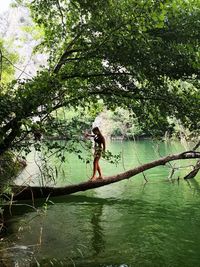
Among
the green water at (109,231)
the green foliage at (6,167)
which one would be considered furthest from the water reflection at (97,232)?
the green foliage at (6,167)

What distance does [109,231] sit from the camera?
10.3 m

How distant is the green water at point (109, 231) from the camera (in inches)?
315

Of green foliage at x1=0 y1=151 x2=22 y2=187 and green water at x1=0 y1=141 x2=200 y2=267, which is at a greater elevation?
green foliage at x1=0 y1=151 x2=22 y2=187

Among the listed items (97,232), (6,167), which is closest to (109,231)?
(97,232)

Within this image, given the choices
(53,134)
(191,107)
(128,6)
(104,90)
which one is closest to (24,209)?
(53,134)

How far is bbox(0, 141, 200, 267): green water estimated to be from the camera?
800 cm

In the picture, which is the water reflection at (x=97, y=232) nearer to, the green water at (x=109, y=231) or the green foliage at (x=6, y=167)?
the green water at (x=109, y=231)

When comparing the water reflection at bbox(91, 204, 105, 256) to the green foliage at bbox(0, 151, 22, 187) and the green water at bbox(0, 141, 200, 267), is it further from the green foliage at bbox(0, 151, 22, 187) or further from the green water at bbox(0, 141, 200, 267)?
the green foliage at bbox(0, 151, 22, 187)

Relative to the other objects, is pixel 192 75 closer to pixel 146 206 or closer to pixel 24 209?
pixel 146 206

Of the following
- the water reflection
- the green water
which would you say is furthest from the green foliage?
the water reflection

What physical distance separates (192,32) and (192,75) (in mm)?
1170

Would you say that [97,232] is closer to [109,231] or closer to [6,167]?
[109,231]

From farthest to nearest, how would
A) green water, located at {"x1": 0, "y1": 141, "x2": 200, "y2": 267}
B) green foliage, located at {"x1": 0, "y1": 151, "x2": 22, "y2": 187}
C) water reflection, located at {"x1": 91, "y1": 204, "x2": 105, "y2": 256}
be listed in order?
green foliage, located at {"x1": 0, "y1": 151, "x2": 22, "y2": 187}
water reflection, located at {"x1": 91, "y1": 204, "x2": 105, "y2": 256}
green water, located at {"x1": 0, "y1": 141, "x2": 200, "y2": 267}

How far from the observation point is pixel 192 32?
873cm
